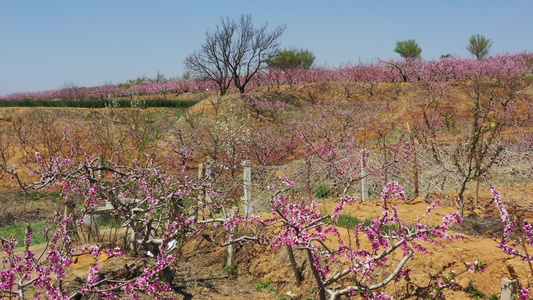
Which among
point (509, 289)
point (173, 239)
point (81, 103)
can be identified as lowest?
point (173, 239)

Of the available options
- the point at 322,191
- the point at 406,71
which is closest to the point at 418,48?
the point at 406,71

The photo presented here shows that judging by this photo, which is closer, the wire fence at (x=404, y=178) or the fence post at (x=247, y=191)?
the fence post at (x=247, y=191)

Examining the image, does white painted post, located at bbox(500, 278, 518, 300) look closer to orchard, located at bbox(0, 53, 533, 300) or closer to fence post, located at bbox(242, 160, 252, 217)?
orchard, located at bbox(0, 53, 533, 300)

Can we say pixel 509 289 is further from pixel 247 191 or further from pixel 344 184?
pixel 344 184

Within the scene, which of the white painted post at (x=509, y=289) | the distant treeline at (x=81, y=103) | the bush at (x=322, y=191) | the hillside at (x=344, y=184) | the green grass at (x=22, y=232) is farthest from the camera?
the distant treeline at (x=81, y=103)

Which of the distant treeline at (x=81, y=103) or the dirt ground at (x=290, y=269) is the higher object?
the distant treeline at (x=81, y=103)

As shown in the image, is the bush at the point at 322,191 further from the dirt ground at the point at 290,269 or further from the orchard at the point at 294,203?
the dirt ground at the point at 290,269

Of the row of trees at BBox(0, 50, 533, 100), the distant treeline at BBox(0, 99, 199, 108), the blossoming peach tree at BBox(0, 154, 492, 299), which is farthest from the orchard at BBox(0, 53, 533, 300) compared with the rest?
the row of trees at BBox(0, 50, 533, 100)

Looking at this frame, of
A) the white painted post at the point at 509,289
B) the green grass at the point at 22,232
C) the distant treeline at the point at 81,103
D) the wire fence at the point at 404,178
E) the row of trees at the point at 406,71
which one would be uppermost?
the row of trees at the point at 406,71

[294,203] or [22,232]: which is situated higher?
[294,203]

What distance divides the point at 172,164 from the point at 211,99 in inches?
470

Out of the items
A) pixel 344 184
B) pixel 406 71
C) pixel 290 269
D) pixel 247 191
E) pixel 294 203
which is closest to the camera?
pixel 290 269

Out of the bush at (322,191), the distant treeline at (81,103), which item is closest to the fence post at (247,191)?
the bush at (322,191)

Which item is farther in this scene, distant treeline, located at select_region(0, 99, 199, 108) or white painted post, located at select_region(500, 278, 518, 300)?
distant treeline, located at select_region(0, 99, 199, 108)
